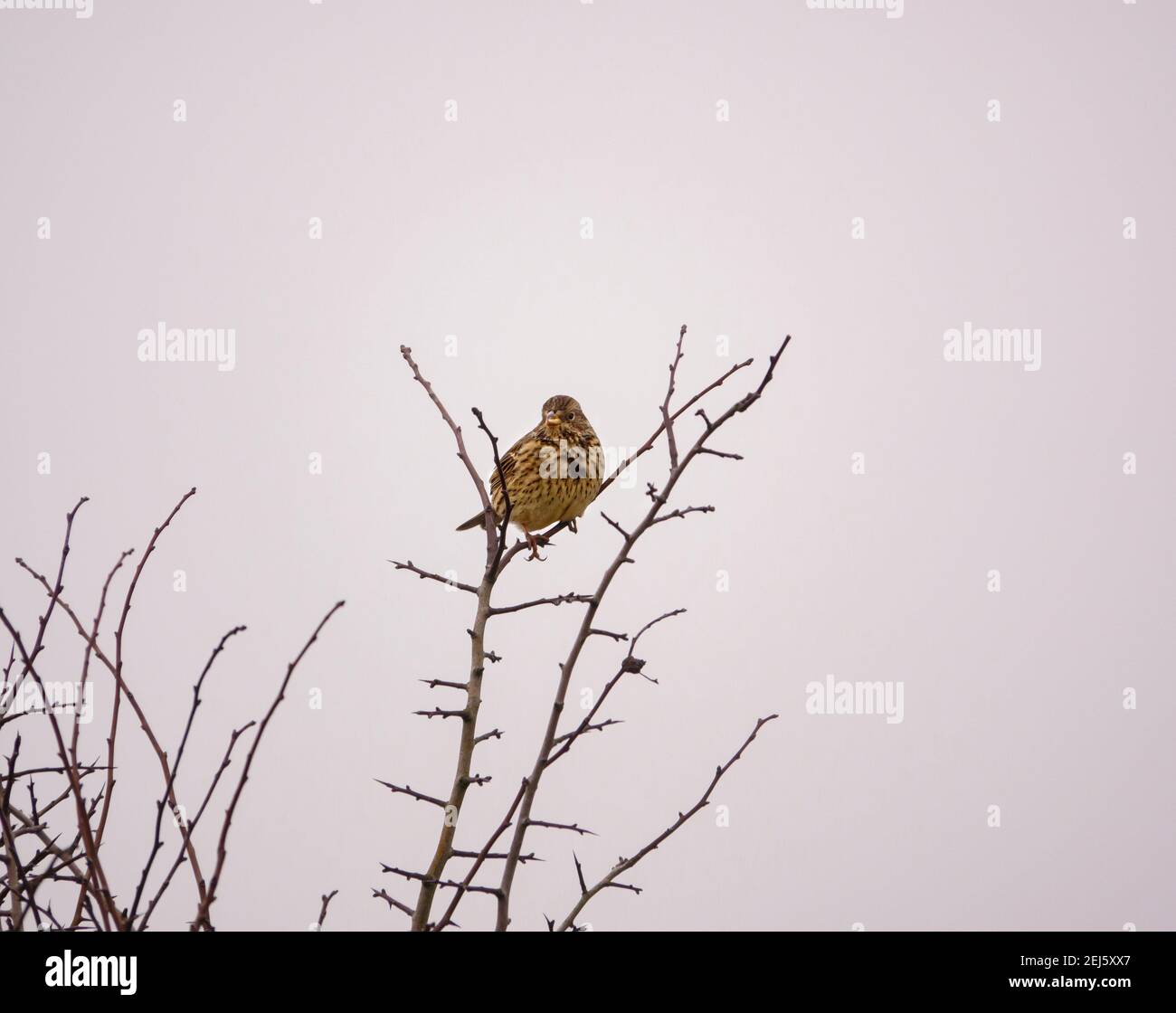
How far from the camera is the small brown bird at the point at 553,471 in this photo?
5.22m

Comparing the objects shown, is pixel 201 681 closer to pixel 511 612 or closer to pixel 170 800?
pixel 170 800

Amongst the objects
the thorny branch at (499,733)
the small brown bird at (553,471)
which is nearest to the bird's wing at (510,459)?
the small brown bird at (553,471)

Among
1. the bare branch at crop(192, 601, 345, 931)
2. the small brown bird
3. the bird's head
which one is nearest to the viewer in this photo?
the bare branch at crop(192, 601, 345, 931)

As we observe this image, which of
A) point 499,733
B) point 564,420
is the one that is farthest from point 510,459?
point 499,733

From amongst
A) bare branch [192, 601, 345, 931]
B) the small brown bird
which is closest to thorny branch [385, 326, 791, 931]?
bare branch [192, 601, 345, 931]

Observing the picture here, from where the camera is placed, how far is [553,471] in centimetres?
524

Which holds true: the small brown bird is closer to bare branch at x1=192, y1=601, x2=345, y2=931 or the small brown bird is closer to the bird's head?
the bird's head

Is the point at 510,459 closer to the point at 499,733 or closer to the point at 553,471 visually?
the point at 553,471

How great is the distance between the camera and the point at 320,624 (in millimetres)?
1748

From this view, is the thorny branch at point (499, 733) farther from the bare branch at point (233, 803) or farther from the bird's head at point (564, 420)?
the bird's head at point (564, 420)

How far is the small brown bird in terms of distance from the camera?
5.22m

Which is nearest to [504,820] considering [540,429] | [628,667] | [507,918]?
[507,918]

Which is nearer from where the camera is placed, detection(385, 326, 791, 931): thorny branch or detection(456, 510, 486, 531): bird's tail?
detection(385, 326, 791, 931): thorny branch
